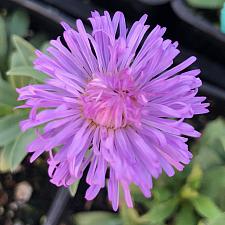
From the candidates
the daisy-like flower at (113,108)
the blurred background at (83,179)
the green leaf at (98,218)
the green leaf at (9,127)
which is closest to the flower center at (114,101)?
the daisy-like flower at (113,108)

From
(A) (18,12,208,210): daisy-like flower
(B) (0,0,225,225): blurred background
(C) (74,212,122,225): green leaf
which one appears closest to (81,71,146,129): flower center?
(A) (18,12,208,210): daisy-like flower

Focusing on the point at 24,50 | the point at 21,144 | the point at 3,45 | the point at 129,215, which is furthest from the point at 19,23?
the point at 129,215

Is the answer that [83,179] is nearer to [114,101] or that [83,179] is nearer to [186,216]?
[186,216]

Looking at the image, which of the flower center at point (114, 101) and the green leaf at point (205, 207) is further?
the green leaf at point (205, 207)

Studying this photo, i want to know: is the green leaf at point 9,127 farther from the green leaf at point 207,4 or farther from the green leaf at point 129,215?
the green leaf at point 207,4

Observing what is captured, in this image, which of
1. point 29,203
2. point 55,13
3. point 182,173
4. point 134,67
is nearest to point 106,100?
point 134,67

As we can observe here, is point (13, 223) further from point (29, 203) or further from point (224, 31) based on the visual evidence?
point (224, 31)
